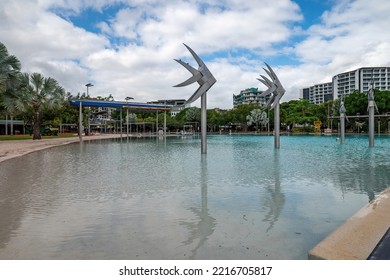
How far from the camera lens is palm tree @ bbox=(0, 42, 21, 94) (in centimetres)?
2300

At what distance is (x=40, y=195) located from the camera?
711cm

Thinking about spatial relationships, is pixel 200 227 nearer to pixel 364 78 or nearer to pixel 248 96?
pixel 364 78

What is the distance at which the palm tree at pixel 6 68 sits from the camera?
906 inches

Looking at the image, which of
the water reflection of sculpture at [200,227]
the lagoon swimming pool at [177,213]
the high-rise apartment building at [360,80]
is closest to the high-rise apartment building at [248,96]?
the high-rise apartment building at [360,80]

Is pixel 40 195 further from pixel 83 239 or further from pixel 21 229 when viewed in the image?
pixel 83 239

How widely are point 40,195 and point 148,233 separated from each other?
386 centimetres

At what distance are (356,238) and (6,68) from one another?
86.4ft

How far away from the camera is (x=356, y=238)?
11.4 ft

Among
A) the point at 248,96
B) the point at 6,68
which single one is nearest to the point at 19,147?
the point at 6,68

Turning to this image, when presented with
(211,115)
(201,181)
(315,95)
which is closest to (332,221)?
(201,181)

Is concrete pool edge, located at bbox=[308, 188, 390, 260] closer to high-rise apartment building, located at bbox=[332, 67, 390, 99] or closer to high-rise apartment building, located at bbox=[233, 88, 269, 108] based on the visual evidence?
high-rise apartment building, located at bbox=[332, 67, 390, 99]

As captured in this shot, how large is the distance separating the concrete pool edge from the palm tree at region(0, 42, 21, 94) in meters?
25.5

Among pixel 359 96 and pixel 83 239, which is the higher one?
pixel 359 96
